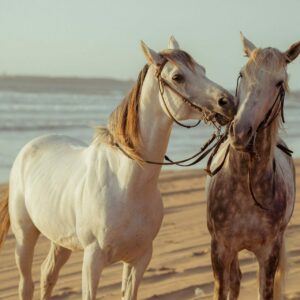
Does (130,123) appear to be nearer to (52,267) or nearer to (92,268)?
(92,268)

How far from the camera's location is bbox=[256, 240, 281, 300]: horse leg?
524 cm

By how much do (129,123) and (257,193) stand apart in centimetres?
96

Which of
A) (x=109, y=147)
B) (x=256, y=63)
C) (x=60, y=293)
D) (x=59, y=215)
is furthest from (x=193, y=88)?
(x=60, y=293)

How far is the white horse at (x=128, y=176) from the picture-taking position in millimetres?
4617

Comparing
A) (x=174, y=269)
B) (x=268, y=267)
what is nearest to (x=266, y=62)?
(x=268, y=267)

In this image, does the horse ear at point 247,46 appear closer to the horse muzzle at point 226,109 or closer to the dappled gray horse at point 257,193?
the dappled gray horse at point 257,193

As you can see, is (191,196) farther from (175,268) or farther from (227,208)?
(227,208)

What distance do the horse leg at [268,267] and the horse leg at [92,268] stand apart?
109 cm

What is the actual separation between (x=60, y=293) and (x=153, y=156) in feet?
7.36

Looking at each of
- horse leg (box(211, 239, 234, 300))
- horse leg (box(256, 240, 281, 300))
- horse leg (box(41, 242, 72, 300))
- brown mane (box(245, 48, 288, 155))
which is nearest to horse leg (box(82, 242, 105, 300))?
horse leg (box(211, 239, 234, 300))

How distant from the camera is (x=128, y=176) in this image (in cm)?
491

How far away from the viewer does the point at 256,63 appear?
15.5 feet

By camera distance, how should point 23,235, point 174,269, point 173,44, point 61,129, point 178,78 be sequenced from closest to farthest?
1. point 178,78
2. point 173,44
3. point 23,235
4. point 174,269
5. point 61,129

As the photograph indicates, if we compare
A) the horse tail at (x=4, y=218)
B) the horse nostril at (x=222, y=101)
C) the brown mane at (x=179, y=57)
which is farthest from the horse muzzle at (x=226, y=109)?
the horse tail at (x=4, y=218)
